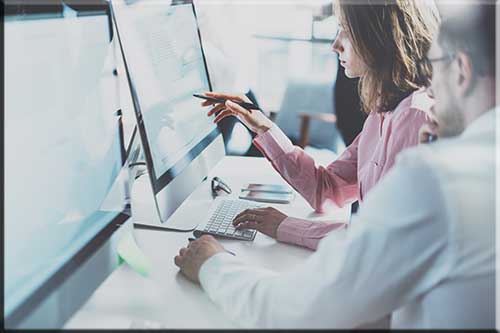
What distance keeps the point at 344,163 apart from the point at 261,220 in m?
0.36

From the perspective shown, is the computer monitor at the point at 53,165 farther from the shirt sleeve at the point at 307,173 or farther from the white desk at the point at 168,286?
the shirt sleeve at the point at 307,173

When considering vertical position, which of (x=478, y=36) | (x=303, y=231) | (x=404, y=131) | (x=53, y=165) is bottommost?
(x=303, y=231)

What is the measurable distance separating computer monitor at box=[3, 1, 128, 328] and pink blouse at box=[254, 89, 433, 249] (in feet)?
1.27

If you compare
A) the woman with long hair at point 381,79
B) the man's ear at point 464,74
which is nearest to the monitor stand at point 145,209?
the woman with long hair at point 381,79

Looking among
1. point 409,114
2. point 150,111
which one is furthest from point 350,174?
point 150,111

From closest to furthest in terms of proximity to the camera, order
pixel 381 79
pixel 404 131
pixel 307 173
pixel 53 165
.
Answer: pixel 53 165, pixel 404 131, pixel 381 79, pixel 307 173

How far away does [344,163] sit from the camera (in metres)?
1.45

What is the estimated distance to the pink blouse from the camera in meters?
1.12

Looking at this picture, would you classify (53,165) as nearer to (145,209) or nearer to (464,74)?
(145,209)

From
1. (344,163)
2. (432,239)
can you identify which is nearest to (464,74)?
(432,239)

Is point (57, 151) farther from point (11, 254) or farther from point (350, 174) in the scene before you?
point (350, 174)

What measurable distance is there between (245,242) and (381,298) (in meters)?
0.46

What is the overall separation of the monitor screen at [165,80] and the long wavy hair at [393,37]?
0.34 metres

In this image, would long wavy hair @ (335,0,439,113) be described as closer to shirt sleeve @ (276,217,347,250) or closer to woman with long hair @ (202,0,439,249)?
woman with long hair @ (202,0,439,249)
